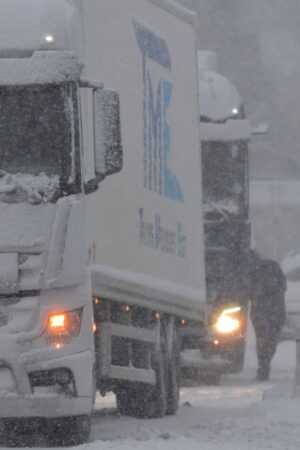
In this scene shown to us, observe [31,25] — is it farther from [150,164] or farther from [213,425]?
[213,425]

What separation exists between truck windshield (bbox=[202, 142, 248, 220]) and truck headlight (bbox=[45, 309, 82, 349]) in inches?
369

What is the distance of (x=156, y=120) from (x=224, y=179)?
639cm

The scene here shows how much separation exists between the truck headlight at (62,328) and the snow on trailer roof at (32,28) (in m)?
1.91

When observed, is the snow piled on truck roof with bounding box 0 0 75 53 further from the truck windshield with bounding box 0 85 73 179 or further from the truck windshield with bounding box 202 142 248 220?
the truck windshield with bounding box 202 142 248 220

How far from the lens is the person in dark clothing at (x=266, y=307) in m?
24.2

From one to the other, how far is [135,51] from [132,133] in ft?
2.51

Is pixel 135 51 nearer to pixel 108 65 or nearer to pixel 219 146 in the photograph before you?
pixel 108 65

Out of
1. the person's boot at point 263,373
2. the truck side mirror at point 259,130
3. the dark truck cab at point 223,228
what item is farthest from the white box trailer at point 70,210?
the person's boot at point 263,373

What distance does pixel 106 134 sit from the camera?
40.6 feet

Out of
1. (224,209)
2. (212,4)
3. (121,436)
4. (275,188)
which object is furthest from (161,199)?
(212,4)

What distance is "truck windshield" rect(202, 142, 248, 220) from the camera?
22.0m

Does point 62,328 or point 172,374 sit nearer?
point 62,328

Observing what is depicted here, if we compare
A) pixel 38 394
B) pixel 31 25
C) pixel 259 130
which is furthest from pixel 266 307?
pixel 38 394

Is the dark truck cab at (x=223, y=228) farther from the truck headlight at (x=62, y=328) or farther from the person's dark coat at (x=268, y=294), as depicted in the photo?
the truck headlight at (x=62, y=328)
